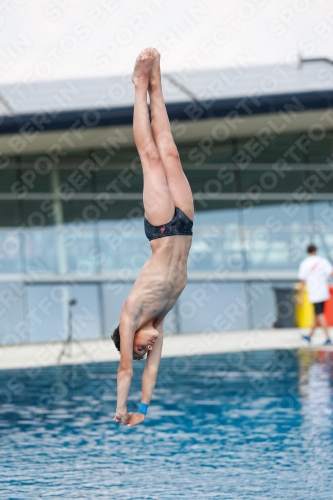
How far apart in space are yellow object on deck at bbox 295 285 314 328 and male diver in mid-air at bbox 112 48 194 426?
16.9m

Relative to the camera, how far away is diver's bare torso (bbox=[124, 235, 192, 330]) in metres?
5.85

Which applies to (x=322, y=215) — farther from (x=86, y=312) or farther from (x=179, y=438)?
(x=179, y=438)

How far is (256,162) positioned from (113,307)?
19.2 ft

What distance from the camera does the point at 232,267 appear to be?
2405 centimetres

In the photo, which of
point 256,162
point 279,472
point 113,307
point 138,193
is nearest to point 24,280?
point 113,307

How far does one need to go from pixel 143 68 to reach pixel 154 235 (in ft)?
4.08

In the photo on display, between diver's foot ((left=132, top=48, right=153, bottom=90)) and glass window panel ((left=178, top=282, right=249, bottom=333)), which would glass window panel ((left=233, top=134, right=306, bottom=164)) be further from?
diver's foot ((left=132, top=48, right=153, bottom=90))

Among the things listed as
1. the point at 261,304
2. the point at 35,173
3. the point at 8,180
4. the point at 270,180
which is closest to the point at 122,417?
the point at 261,304

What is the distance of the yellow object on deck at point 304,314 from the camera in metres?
22.7

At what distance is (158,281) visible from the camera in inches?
233

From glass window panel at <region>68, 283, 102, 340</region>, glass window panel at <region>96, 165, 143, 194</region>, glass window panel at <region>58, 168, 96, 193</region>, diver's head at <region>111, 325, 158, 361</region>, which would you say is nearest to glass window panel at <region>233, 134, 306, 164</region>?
glass window panel at <region>96, 165, 143, 194</region>

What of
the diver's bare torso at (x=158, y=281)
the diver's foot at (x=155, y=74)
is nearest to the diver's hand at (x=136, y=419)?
the diver's bare torso at (x=158, y=281)

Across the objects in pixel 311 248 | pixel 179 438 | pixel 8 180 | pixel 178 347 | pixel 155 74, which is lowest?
pixel 179 438

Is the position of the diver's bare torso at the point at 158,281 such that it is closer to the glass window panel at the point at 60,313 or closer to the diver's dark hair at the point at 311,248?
the diver's dark hair at the point at 311,248
